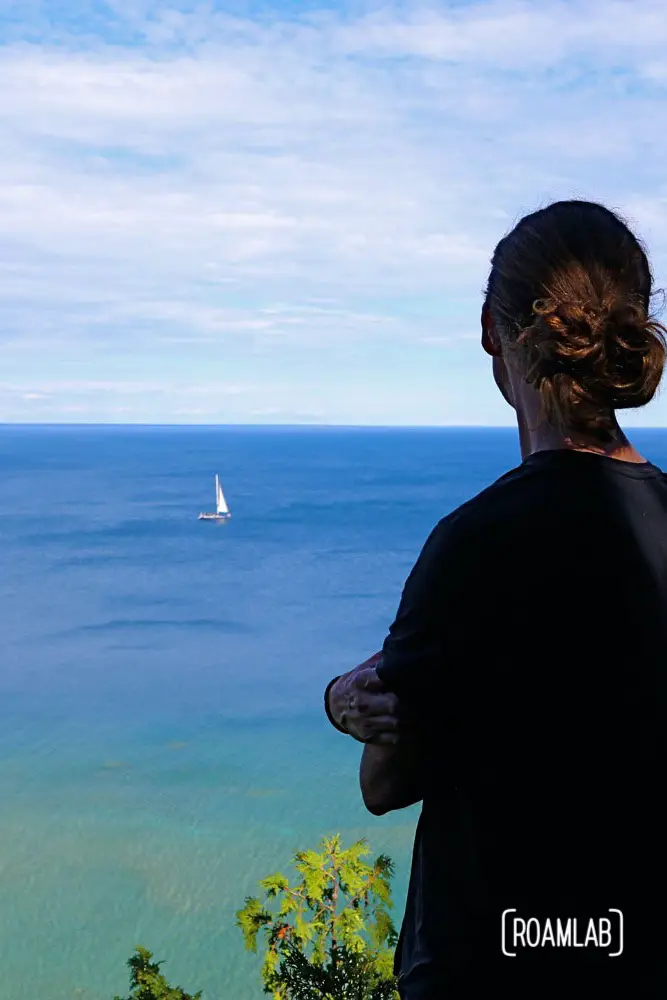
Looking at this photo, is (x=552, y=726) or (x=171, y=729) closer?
(x=552, y=726)

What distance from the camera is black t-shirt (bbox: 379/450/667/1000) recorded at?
1.13 metres

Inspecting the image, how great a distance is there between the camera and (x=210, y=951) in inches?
671

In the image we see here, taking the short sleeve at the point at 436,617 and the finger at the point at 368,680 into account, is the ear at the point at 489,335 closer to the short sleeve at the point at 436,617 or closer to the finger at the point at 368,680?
the short sleeve at the point at 436,617

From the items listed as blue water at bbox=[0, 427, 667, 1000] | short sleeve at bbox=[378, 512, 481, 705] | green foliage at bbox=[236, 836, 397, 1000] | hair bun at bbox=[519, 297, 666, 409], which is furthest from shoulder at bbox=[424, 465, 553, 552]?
blue water at bbox=[0, 427, 667, 1000]

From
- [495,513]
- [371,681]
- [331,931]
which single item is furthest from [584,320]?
[331,931]

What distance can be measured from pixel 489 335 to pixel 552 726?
49 centimetres

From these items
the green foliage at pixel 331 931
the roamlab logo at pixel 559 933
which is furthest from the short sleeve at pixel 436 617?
the green foliage at pixel 331 931

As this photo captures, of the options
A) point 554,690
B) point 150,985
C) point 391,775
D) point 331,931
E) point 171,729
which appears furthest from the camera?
point 171,729

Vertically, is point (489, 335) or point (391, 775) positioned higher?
point (489, 335)

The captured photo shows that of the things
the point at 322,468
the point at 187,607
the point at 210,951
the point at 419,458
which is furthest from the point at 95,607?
the point at 419,458

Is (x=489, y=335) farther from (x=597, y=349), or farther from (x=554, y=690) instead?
(x=554, y=690)

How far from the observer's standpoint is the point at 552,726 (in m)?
1.13

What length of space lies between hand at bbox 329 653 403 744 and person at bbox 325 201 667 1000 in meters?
0.03

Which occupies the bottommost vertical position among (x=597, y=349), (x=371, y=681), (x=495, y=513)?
(x=371, y=681)
